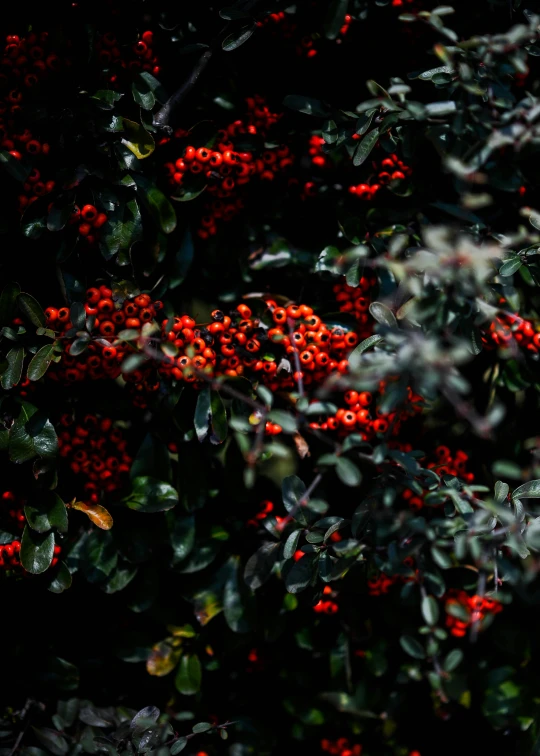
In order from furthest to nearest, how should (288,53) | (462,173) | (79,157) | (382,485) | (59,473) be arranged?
(288,53) < (59,473) < (79,157) < (382,485) < (462,173)

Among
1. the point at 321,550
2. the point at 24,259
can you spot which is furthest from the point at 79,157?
the point at 321,550

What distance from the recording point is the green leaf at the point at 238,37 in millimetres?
1542

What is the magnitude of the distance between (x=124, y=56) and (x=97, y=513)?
3.27 ft

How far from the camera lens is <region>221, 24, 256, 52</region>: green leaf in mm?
1542

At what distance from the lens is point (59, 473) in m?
1.64

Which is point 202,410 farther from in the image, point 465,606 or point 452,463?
point 465,606

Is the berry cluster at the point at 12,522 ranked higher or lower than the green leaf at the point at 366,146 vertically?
lower

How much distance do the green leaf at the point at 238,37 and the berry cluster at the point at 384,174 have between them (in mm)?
394

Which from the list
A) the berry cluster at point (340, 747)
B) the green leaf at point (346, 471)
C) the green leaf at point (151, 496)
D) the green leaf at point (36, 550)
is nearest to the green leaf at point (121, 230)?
the green leaf at point (151, 496)

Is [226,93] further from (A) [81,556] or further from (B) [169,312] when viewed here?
(A) [81,556]

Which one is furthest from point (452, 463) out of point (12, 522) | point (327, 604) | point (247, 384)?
point (12, 522)

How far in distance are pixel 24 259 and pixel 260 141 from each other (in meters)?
0.59

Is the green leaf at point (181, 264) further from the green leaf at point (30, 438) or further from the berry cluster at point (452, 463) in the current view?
the berry cluster at point (452, 463)

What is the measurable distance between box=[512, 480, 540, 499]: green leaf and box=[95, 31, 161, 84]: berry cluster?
1.19 metres
